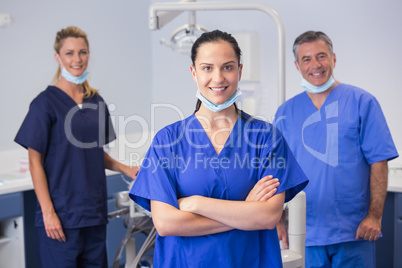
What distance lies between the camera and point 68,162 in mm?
2041

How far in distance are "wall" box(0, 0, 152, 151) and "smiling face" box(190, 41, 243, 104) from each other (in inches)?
74.6

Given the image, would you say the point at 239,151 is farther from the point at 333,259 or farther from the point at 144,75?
the point at 144,75

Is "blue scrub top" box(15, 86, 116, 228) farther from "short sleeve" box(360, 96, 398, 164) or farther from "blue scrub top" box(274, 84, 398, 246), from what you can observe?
"short sleeve" box(360, 96, 398, 164)

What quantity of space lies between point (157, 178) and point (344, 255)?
2.95ft

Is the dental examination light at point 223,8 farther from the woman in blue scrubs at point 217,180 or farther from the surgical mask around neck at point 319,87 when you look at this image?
the woman in blue scrubs at point 217,180

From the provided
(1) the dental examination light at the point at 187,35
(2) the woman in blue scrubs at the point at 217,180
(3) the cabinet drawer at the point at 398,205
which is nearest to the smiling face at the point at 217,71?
(2) the woman in blue scrubs at the point at 217,180

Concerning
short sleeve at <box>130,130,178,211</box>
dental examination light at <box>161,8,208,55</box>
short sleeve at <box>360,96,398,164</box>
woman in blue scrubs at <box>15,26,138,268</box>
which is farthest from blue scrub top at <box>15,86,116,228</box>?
short sleeve at <box>360,96,398,164</box>

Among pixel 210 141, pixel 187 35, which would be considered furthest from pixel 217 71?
pixel 187 35

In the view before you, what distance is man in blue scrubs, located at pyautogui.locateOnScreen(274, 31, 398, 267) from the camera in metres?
1.82

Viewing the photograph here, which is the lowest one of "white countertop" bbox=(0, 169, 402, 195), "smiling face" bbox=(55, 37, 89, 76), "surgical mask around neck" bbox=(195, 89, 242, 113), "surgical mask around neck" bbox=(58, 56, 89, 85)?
"white countertop" bbox=(0, 169, 402, 195)

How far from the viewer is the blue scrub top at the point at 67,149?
6.53 ft

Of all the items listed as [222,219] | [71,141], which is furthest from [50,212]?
[222,219]

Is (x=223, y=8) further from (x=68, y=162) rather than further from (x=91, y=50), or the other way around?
(x=91, y=50)

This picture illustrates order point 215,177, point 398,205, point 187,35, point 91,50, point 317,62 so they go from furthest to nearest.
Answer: point 91,50 < point 398,205 < point 187,35 < point 317,62 < point 215,177
